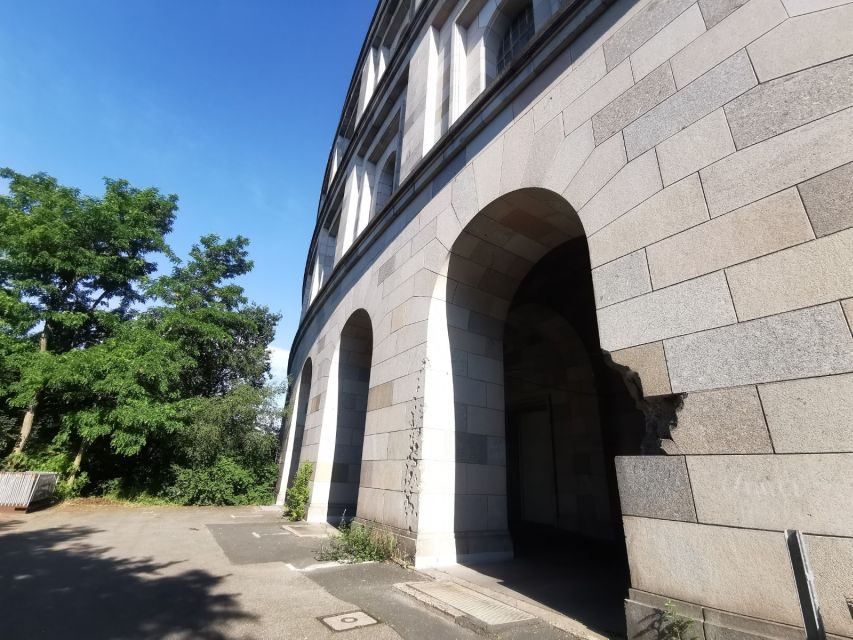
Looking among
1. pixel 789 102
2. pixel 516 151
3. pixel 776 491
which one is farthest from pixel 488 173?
pixel 776 491

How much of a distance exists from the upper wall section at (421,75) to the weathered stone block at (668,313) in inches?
171

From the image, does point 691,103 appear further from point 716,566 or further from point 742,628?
point 742,628

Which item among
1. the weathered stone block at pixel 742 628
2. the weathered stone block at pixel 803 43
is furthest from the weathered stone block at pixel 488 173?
the weathered stone block at pixel 742 628

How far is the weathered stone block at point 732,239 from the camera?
342 cm

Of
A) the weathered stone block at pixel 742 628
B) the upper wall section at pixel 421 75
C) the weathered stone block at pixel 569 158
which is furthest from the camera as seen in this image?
the upper wall section at pixel 421 75

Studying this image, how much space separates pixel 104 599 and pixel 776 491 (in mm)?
6705

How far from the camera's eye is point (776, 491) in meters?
3.06

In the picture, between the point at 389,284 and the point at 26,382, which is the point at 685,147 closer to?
the point at 389,284

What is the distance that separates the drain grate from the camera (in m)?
4.11

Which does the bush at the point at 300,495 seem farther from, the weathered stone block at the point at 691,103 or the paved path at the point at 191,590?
the weathered stone block at the point at 691,103

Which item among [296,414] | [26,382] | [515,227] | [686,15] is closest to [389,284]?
[515,227]

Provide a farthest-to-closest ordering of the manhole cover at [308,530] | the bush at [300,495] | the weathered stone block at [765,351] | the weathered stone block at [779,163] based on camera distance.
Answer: the bush at [300,495] < the manhole cover at [308,530] < the weathered stone block at [779,163] < the weathered stone block at [765,351]

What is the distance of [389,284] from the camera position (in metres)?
9.52

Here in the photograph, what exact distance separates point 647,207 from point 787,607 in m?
3.56
